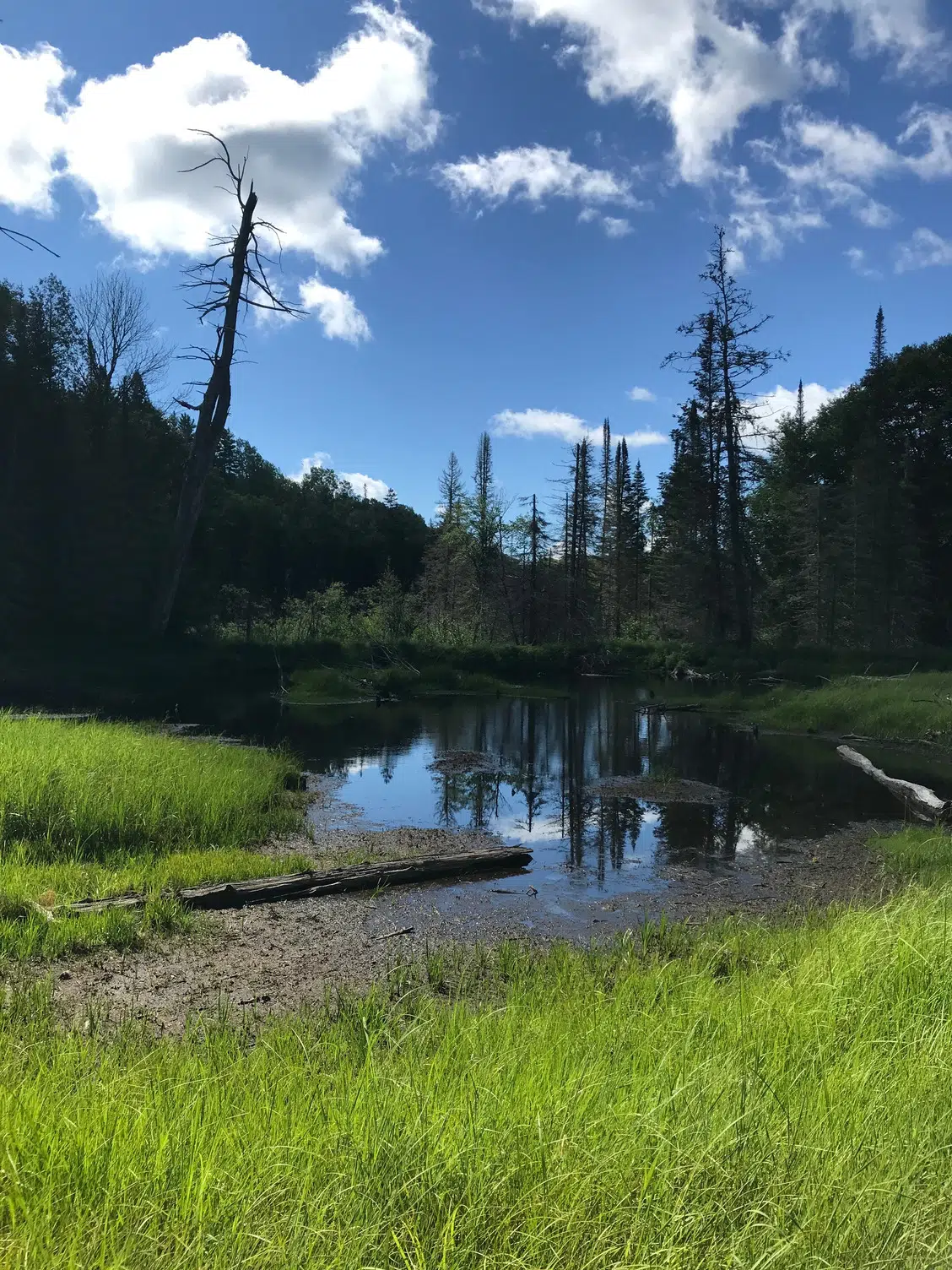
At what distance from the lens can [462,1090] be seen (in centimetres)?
292

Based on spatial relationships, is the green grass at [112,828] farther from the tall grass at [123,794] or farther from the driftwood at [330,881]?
the driftwood at [330,881]

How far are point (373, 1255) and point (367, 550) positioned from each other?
57035 millimetres

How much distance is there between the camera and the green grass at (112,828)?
593 centimetres

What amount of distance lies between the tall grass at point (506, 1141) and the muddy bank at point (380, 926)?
101 cm

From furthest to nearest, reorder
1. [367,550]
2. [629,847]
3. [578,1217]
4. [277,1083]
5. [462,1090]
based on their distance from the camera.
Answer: [367,550], [629,847], [277,1083], [462,1090], [578,1217]

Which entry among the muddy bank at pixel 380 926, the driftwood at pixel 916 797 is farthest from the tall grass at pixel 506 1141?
the driftwood at pixel 916 797

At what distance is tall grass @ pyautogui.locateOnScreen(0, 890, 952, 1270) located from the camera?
2.12 metres

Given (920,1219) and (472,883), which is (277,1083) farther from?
(472,883)

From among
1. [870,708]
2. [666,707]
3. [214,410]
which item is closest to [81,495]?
[214,410]

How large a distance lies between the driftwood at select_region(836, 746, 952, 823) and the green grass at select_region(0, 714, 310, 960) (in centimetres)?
841

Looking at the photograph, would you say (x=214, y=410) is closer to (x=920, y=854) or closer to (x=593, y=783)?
(x=593, y=783)

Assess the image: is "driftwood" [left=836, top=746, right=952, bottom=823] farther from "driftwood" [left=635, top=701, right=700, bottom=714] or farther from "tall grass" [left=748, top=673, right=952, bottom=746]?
"driftwood" [left=635, top=701, right=700, bottom=714]

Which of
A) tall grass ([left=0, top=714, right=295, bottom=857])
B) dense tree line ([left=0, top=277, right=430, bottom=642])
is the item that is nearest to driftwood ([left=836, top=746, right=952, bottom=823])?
tall grass ([left=0, top=714, right=295, bottom=857])

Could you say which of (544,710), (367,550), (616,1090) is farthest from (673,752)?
(367,550)
